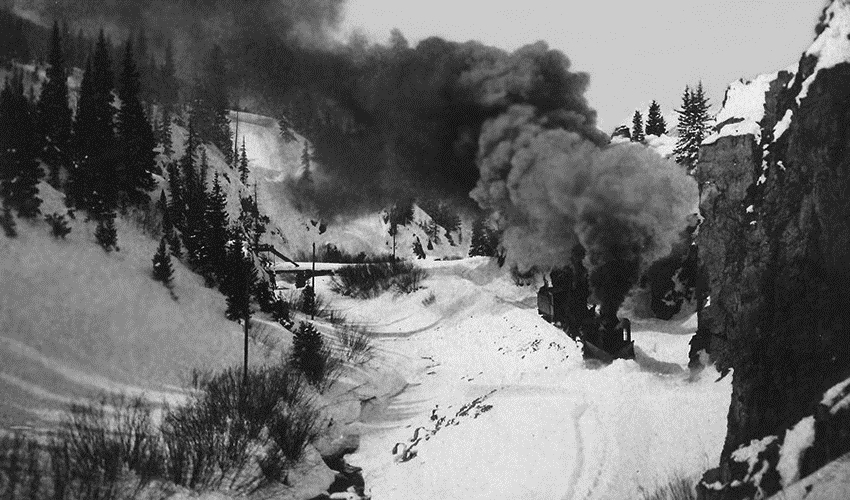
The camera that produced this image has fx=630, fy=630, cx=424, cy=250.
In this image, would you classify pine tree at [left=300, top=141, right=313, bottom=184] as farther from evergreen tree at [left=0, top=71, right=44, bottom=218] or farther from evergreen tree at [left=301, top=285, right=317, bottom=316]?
evergreen tree at [left=0, top=71, right=44, bottom=218]

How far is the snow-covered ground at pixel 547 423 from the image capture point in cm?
1836

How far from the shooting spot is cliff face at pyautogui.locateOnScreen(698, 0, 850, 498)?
11.4m

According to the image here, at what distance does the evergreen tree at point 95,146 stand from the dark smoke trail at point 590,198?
855 inches

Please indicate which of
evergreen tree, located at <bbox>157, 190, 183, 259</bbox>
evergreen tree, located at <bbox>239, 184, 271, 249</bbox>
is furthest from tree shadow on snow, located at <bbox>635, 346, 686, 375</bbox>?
evergreen tree, located at <bbox>239, 184, 271, 249</bbox>

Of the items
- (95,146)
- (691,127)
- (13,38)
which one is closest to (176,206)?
(95,146)

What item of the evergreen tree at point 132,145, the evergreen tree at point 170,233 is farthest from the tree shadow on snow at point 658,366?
the evergreen tree at point 132,145

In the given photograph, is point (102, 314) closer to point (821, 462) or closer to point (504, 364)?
point (504, 364)

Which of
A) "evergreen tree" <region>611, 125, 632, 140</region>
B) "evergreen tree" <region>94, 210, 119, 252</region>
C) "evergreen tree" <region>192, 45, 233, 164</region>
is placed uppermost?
"evergreen tree" <region>192, 45, 233, 164</region>

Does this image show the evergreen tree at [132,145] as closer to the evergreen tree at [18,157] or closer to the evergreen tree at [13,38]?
the evergreen tree at [13,38]

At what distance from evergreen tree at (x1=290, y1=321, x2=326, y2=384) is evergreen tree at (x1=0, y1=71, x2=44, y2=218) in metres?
14.3

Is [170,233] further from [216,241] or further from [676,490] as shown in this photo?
[676,490]

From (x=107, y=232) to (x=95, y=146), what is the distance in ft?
26.5

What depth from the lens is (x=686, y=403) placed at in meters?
20.3

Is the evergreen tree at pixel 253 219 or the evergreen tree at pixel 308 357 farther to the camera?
the evergreen tree at pixel 253 219
